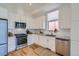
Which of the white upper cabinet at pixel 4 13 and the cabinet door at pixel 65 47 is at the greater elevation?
the white upper cabinet at pixel 4 13

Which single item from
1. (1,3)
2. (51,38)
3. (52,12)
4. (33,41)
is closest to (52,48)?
(51,38)

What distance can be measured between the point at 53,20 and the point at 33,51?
2.21ft

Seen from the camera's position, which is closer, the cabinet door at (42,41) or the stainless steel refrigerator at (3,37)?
the stainless steel refrigerator at (3,37)

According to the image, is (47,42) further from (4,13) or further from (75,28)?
(4,13)

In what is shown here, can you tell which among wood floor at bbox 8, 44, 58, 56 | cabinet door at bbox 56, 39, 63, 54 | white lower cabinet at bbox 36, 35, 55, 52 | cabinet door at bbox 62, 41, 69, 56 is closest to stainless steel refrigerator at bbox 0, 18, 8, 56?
wood floor at bbox 8, 44, 58, 56

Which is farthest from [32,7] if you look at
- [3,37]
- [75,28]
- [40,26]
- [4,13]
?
[75,28]

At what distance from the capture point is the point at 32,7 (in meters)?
1.67

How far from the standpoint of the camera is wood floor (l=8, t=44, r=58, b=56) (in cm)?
168

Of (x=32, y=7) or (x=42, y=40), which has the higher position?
(x=32, y=7)

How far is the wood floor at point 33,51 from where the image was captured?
5.51ft

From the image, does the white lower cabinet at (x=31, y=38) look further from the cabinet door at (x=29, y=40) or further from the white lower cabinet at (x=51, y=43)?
the white lower cabinet at (x=51, y=43)

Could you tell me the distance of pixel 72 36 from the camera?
166 centimetres

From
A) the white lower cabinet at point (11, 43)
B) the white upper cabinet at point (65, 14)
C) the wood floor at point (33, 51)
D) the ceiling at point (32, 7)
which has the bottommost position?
the wood floor at point (33, 51)

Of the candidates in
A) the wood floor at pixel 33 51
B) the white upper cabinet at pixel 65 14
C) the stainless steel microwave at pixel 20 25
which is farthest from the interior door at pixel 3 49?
the white upper cabinet at pixel 65 14
